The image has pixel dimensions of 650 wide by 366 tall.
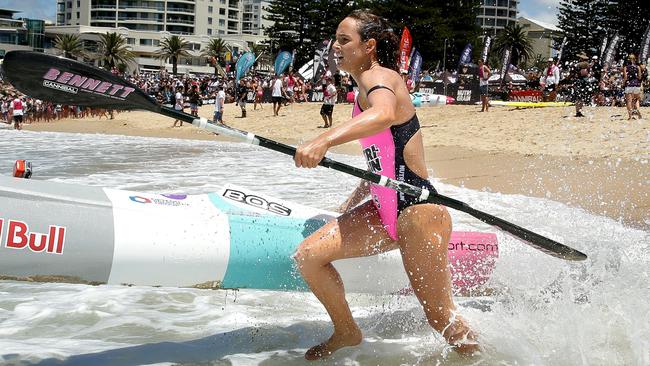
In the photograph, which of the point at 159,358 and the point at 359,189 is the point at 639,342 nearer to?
A: the point at 359,189

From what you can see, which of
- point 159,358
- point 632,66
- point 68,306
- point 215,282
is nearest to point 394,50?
point 215,282

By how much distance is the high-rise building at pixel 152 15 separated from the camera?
396 ft

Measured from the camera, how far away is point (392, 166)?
343cm

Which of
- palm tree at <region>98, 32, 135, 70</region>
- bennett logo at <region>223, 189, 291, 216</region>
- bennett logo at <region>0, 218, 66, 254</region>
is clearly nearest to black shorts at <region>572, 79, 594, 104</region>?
bennett logo at <region>223, 189, 291, 216</region>

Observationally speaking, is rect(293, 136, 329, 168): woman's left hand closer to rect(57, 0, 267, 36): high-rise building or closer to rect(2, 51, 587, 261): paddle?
rect(2, 51, 587, 261): paddle

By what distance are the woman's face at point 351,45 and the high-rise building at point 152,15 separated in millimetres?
121774

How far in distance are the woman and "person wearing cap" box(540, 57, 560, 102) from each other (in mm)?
19231

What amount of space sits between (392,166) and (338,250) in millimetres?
481

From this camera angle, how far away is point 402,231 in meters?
3.41

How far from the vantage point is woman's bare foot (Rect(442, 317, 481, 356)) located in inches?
141

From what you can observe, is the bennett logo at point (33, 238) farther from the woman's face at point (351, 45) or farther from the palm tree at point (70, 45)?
the palm tree at point (70, 45)

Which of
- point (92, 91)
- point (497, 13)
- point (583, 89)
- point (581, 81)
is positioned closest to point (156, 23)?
point (497, 13)

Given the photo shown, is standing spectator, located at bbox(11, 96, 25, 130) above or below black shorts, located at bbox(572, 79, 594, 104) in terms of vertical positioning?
below

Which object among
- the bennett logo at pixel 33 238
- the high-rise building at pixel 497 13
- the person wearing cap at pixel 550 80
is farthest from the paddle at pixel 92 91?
the high-rise building at pixel 497 13
